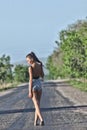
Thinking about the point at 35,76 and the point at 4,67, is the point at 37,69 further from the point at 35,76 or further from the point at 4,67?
the point at 4,67

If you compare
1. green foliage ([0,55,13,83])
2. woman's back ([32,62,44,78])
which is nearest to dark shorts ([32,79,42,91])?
woman's back ([32,62,44,78])

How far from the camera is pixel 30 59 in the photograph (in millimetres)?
15672

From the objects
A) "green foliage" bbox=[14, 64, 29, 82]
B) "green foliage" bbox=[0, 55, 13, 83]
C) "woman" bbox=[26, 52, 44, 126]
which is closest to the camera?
"woman" bbox=[26, 52, 44, 126]

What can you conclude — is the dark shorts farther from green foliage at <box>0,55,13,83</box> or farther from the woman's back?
green foliage at <box>0,55,13,83</box>

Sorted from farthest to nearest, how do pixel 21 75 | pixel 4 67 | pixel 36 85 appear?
1. pixel 21 75
2. pixel 4 67
3. pixel 36 85

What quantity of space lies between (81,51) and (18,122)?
49.4 m

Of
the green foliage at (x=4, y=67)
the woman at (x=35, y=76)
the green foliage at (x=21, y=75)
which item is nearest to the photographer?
the woman at (x=35, y=76)

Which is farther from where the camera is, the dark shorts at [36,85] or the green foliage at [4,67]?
the green foliage at [4,67]

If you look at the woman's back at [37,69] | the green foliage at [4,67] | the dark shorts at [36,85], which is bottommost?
the dark shorts at [36,85]

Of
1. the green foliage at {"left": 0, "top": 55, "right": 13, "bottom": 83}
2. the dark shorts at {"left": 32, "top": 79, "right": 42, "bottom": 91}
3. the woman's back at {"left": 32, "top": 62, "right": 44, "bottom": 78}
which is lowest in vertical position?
the dark shorts at {"left": 32, "top": 79, "right": 42, "bottom": 91}

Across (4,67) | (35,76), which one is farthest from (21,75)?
(35,76)

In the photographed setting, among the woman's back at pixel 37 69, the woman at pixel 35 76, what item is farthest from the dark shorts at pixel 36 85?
the woman's back at pixel 37 69

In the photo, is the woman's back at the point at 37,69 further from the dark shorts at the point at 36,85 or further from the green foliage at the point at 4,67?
the green foliage at the point at 4,67

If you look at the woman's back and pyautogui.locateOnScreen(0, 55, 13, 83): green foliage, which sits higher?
pyautogui.locateOnScreen(0, 55, 13, 83): green foliage
